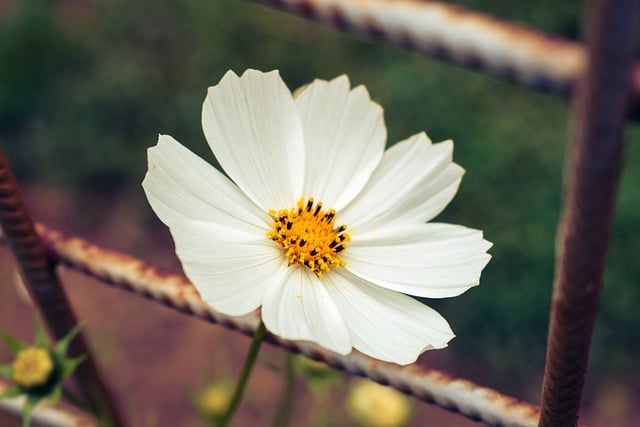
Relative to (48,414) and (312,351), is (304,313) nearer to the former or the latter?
(312,351)

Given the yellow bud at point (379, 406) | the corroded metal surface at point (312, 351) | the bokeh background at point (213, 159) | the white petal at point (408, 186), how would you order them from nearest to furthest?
1. the corroded metal surface at point (312, 351)
2. the white petal at point (408, 186)
3. the yellow bud at point (379, 406)
4. the bokeh background at point (213, 159)

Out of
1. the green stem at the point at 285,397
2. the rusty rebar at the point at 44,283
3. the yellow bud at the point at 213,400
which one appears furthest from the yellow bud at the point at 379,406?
the rusty rebar at the point at 44,283

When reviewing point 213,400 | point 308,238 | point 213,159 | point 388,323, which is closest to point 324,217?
point 308,238

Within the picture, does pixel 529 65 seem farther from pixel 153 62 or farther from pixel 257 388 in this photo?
pixel 153 62

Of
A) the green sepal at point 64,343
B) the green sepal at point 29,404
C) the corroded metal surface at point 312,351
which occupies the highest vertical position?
the corroded metal surface at point 312,351

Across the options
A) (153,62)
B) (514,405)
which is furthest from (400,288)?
(153,62)

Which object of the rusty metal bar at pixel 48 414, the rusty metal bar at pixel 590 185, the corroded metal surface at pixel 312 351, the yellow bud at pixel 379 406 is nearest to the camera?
the rusty metal bar at pixel 590 185

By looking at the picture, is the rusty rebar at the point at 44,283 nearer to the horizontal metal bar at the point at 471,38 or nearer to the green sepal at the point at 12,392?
the green sepal at the point at 12,392
